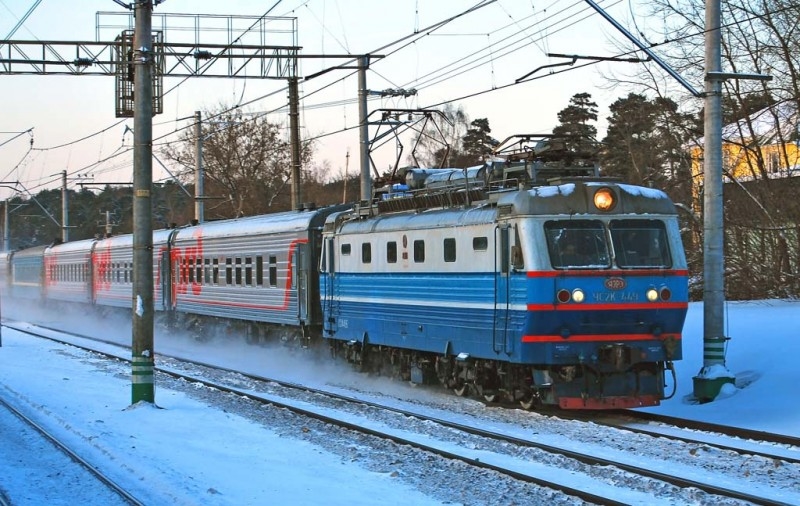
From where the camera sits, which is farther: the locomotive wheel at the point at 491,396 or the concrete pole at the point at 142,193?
the locomotive wheel at the point at 491,396

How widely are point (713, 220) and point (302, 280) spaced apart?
9972 mm

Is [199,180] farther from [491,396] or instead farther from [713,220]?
[713,220]

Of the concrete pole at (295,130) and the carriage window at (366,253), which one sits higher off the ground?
the concrete pole at (295,130)

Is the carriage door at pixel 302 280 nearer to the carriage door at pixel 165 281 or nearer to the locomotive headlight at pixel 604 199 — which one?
the locomotive headlight at pixel 604 199

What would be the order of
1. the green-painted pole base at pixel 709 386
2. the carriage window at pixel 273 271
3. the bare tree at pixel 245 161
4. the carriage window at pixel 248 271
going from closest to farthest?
the green-painted pole base at pixel 709 386, the carriage window at pixel 273 271, the carriage window at pixel 248 271, the bare tree at pixel 245 161

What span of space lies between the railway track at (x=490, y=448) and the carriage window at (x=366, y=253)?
258 cm

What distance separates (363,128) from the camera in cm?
2536

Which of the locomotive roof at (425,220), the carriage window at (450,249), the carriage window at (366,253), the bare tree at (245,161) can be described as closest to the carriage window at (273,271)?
the locomotive roof at (425,220)

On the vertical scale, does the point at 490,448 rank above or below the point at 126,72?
below

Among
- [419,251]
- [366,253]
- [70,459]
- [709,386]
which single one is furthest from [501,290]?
[70,459]

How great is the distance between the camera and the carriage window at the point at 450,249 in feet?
52.2

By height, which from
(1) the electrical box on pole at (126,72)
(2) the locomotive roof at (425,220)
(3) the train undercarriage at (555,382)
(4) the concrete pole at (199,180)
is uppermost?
(1) the electrical box on pole at (126,72)

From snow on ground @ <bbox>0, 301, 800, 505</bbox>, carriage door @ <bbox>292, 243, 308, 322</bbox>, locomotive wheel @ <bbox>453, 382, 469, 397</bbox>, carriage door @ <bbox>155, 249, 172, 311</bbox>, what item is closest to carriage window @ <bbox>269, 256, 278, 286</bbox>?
carriage door @ <bbox>292, 243, 308, 322</bbox>

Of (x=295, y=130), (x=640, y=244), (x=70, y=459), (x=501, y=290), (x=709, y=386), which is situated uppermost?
(x=295, y=130)
